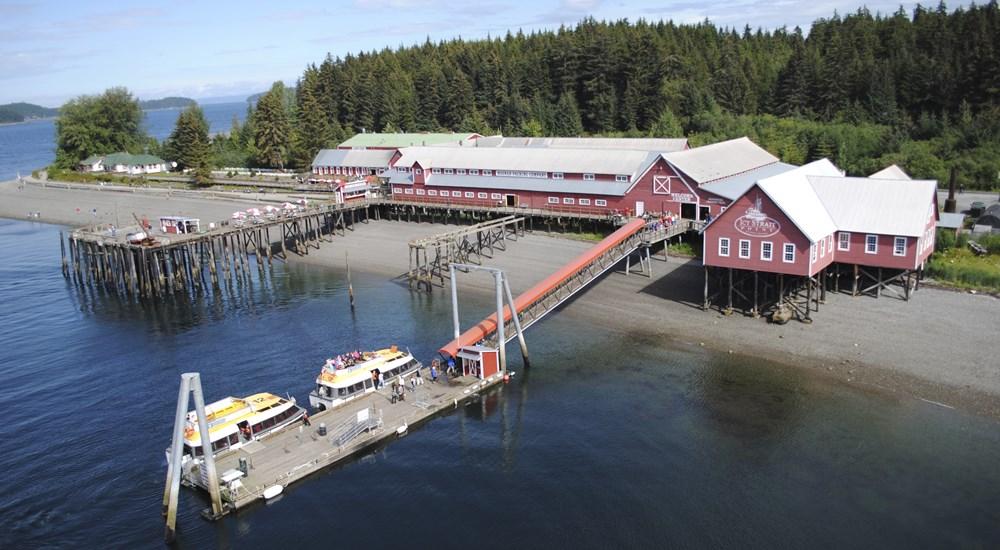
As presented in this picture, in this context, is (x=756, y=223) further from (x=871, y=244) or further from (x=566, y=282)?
(x=566, y=282)

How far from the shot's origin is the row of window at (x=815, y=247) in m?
41.4

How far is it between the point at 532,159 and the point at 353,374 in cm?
4082

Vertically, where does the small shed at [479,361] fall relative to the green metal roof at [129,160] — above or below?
below

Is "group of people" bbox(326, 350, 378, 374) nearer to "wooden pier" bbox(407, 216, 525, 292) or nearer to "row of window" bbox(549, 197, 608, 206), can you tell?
"wooden pier" bbox(407, 216, 525, 292)

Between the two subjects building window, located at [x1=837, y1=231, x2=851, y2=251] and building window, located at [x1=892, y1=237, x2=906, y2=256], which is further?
building window, located at [x1=837, y1=231, x2=851, y2=251]

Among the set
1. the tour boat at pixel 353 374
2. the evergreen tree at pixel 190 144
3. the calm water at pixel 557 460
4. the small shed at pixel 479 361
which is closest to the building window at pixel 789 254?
the calm water at pixel 557 460

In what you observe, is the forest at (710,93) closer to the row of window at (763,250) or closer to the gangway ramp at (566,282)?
the gangway ramp at (566,282)

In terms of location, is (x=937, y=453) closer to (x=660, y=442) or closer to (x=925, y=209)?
(x=660, y=442)

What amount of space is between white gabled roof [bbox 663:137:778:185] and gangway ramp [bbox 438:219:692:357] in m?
4.73

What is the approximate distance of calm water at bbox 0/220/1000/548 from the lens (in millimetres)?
25422

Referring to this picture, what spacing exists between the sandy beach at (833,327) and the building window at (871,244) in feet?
9.73

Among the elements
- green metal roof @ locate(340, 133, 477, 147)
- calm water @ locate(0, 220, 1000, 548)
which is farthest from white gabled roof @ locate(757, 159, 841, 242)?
green metal roof @ locate(340, 133, 477, 147)

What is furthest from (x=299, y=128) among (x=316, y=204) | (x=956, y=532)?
(x=956, y=532)

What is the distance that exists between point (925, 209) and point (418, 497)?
3470cm
